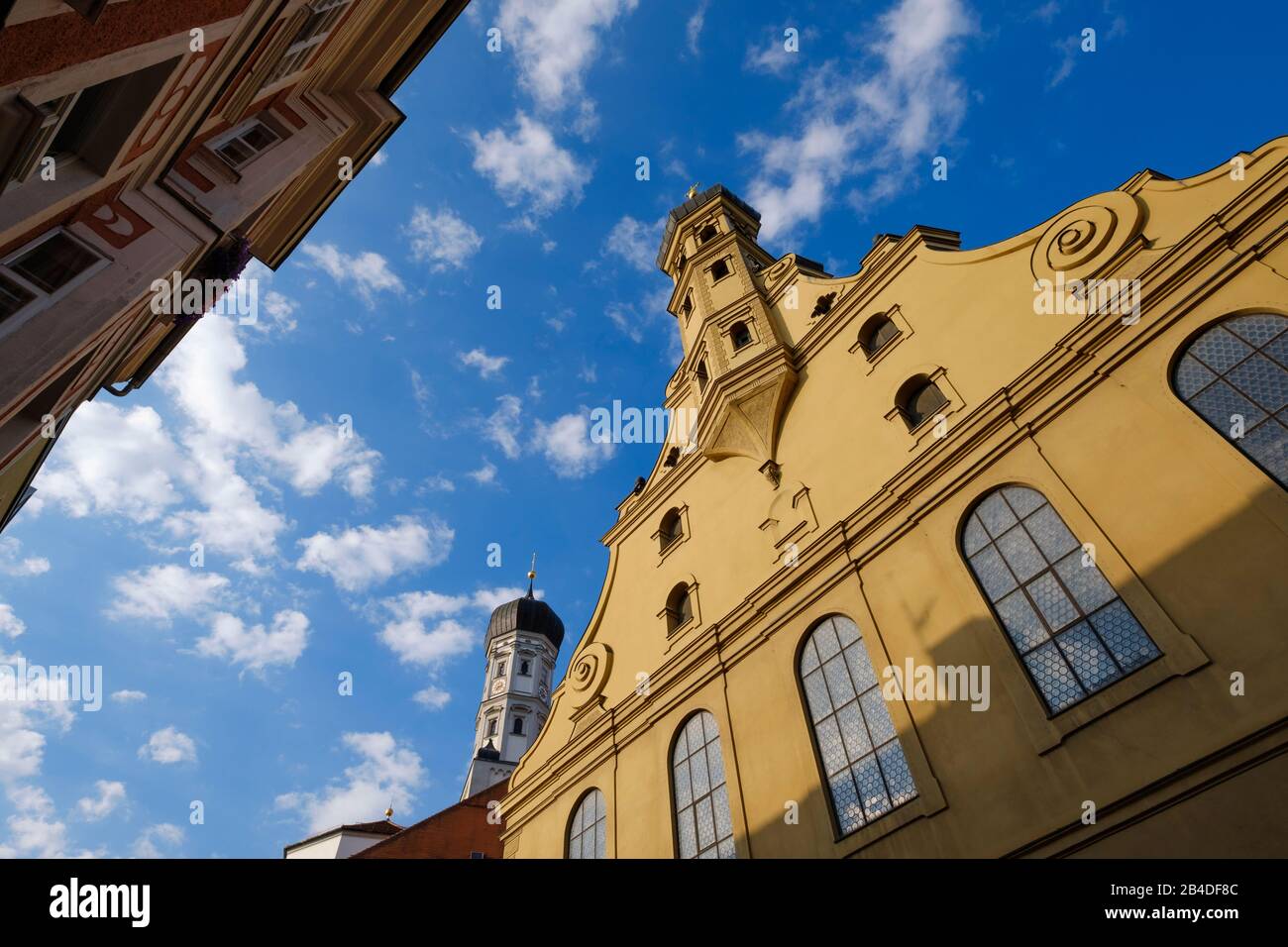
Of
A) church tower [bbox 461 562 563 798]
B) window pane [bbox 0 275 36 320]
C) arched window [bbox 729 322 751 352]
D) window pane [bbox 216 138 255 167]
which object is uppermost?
church tower [bbox 461 562 563 798]

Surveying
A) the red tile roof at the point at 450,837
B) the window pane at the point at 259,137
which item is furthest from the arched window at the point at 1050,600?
the red tile roof at the point at 450,837

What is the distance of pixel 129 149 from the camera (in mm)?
8742

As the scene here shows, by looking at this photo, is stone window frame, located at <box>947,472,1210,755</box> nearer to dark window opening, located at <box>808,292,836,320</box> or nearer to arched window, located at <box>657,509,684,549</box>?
dark window opening, located at <box>808,292,836,320</box>

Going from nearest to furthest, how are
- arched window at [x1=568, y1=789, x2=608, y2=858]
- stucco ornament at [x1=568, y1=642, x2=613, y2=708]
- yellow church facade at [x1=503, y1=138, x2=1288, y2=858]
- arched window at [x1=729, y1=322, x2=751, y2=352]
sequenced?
yellow church facade at [x1=503, y1=138, x2=1288, y2=858] < arched window at [x1=568, y1=789, x2=608, y2=858] < stucco ornament at [x1=568, y1=642, x2=613, y2=708] < arched window at [x1=729, y1=322, x2=751, y2=352]

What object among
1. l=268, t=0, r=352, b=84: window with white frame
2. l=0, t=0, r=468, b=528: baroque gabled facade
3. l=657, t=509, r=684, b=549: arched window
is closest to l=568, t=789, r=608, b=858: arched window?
l=657, t=509, r=684, b=549: arched window

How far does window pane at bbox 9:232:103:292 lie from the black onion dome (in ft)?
173

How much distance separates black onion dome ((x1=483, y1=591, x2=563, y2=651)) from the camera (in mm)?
59375

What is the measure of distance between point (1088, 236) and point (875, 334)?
4.44 meters

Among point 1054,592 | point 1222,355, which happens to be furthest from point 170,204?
point 1222,355

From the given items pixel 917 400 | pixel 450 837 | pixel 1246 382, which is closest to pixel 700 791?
pixel 917 400

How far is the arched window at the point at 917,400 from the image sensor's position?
13.0 meters

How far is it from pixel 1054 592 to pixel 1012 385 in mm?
3379

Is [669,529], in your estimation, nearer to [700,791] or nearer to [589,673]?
[589,673]

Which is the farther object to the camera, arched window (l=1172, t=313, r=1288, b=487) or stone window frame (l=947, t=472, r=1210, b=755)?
arched window (l=1172, t=313, r=1288, b=487)
